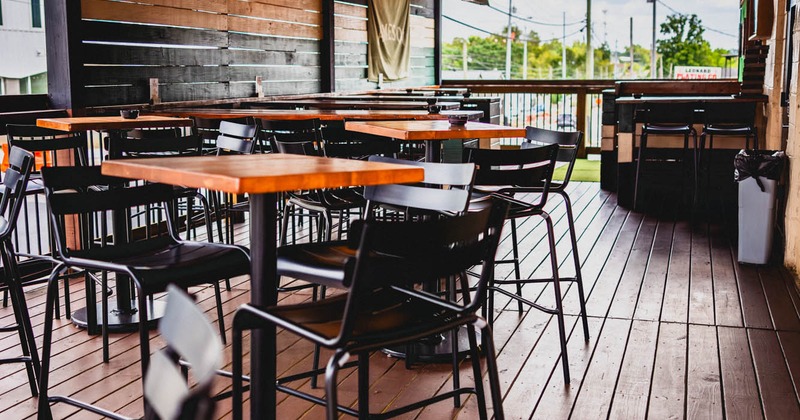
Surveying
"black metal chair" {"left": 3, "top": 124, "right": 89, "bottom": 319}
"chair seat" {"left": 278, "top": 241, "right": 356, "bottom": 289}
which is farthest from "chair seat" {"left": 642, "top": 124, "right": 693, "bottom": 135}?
"chair seat" {"left": 278, "top": 241, "right": 356, "bottom": 289}

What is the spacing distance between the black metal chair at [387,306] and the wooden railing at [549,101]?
29.7 feet

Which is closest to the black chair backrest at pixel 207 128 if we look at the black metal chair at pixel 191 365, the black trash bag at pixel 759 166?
the black trash bag at pixel 759 166

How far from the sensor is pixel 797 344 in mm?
3723

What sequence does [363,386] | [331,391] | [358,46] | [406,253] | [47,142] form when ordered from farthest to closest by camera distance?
[358,46] < [47,142] < [363,386] < [406,253] < [331,391]

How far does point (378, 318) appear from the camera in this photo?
7.15 feet

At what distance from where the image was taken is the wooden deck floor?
9.96 ft

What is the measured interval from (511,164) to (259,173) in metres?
1.48

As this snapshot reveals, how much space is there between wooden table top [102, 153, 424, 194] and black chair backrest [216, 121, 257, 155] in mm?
1199

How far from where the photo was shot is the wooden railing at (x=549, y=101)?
11.1 meters

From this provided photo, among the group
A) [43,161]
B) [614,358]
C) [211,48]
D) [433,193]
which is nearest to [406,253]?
[433,193]

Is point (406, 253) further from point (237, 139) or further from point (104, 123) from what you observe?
point (104, 123)

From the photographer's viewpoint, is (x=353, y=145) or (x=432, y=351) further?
(x=353, y=145)

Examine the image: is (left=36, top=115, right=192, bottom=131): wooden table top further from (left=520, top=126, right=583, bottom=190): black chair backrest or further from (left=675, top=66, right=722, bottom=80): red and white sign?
(left=675, top=66, right=722, bottom=80): red and white sign

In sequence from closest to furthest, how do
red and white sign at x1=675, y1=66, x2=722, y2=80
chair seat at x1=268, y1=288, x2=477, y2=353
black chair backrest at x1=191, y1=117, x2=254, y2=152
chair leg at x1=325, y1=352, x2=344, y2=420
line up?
chair leg at x1=325, y1=352, x2=344, y2=420
chair seat at x1=268, y1=288, x2=477, y2=353
black chair backrest at x1=191, y1=117, x2=254, y2=152
red and white sign at x1=675, y1=66, x2=722, y2=80
